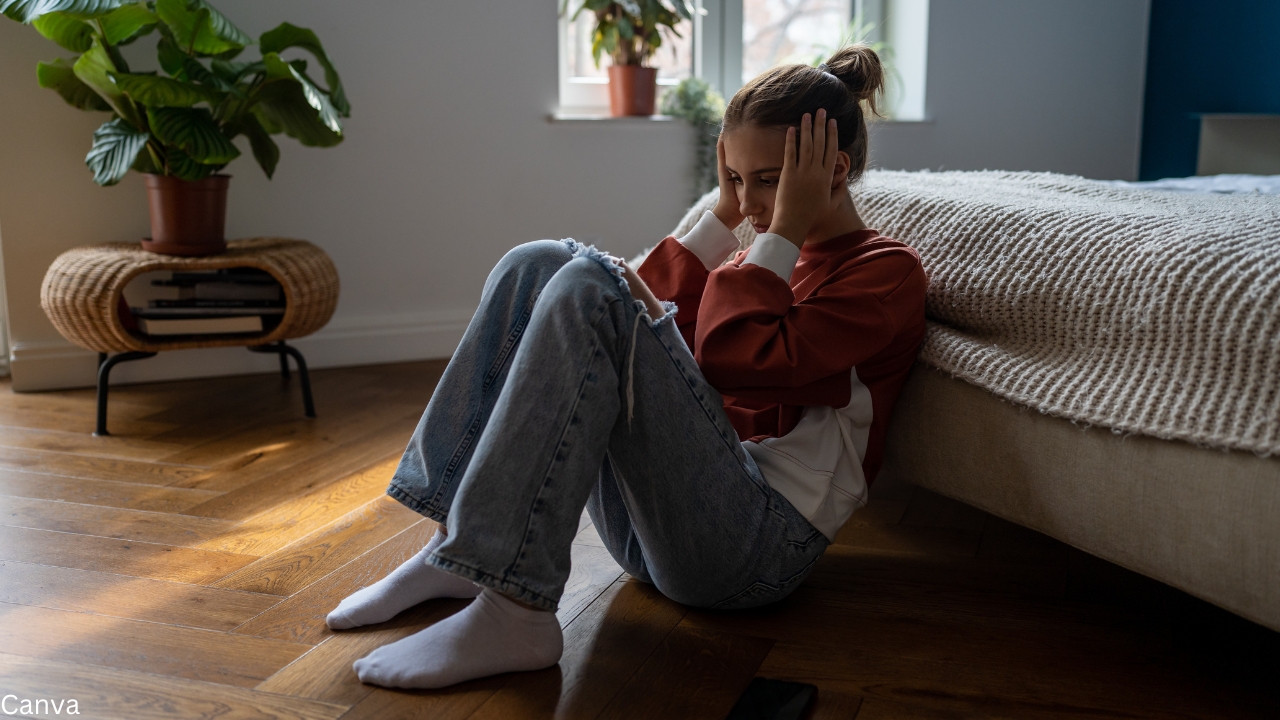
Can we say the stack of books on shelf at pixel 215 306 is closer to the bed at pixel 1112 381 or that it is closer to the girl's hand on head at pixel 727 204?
the girl's hand on head at pixel 727 204

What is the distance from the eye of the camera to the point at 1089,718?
1.02 m

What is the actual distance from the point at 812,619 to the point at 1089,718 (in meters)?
0.33

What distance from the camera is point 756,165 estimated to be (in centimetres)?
114

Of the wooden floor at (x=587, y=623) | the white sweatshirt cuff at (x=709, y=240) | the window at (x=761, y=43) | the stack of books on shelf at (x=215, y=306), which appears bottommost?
the wooden floor at (x=587, y=623)

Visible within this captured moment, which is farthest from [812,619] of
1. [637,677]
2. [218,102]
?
[218,102]

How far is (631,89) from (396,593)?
2180 mm

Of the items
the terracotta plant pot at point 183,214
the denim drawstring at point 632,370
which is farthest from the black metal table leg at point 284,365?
the denim drawstring at point 632,370

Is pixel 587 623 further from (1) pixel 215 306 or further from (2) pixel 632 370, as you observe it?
(1) pixel 215 306

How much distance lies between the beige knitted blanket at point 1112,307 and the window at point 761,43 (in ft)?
6.41

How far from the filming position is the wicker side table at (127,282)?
2.05m

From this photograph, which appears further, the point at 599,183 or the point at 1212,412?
the point at 599,183

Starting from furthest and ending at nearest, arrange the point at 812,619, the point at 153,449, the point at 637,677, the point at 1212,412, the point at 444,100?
the point at 444,100
the point at 153,449
the point at 812,619
the point at 637,677
the point at 1212,412

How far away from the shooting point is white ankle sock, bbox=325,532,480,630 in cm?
118

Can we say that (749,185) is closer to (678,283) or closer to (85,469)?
(678,283)
